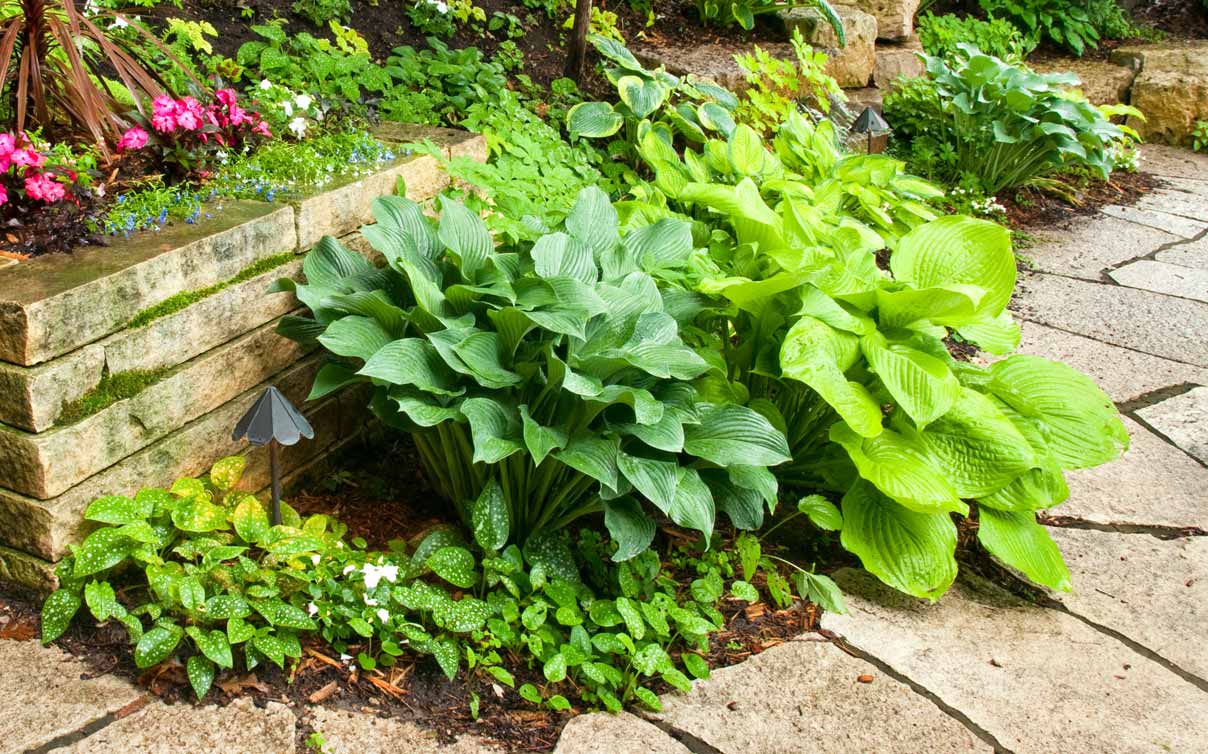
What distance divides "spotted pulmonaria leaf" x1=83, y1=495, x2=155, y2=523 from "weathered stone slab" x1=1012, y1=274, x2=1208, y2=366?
353 centimetres

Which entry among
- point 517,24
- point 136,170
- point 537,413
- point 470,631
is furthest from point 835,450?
point 517,24

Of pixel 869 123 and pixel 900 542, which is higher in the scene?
pixel 869 123

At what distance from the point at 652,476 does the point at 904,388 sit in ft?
2.32

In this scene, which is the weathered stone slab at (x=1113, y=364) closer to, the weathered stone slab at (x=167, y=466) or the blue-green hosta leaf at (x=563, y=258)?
the blue-green hosta leaf at (x=563, y=258)

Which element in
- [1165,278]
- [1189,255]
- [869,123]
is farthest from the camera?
[1189,255]

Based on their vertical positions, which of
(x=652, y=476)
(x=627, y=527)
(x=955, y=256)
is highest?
(x=955, y=256)

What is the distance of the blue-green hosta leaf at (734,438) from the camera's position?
93.0 inches

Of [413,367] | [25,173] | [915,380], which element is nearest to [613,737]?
[413,367]

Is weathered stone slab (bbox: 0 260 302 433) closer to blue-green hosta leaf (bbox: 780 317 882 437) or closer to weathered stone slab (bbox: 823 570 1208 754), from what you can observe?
blue-green hosta leaf (bbox: 780 317 882 437)

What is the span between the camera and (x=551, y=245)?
2.45 metres

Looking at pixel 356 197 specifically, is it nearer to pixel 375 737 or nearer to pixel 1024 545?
pixel 375 737

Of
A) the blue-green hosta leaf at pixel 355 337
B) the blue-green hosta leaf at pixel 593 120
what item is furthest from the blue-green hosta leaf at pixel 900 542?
the blue-green hosta leaf at pixel 593 120

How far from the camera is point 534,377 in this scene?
7.85ft

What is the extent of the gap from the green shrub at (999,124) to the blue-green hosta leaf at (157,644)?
457 centimetres
